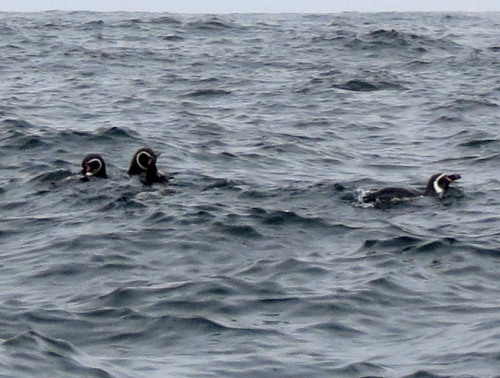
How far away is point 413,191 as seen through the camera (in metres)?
18.2

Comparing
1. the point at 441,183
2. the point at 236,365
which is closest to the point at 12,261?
the point at 236,365

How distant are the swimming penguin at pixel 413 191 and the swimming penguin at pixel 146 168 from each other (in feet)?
10.2

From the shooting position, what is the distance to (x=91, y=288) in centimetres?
1351

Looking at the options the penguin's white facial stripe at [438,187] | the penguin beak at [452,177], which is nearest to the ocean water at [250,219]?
the penguin's white facial stripe at [438,187]

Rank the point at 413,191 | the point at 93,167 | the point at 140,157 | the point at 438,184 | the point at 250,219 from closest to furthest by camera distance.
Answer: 1. the point at 250,219
2. the point at 413,191
3. the point at 438,184
4. the point at 93,167
5. the point at 140,157

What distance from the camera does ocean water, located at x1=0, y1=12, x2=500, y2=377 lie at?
1175 centimetres

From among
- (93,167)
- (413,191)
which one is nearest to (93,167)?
(93,167)

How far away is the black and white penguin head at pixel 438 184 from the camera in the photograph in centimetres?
1820

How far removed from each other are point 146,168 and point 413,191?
3.99 metres

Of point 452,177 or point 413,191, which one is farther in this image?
point 452,177

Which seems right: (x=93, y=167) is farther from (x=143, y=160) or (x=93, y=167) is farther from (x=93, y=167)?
(x=143, y=160)

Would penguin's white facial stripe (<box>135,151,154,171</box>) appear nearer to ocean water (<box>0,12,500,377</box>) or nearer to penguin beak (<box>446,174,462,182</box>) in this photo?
ocean water (<box>0,12,500,377</box>)

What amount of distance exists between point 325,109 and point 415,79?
4.73 metres

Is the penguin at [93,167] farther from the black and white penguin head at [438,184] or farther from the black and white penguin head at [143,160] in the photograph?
the black and white penguin head at [438,184]
